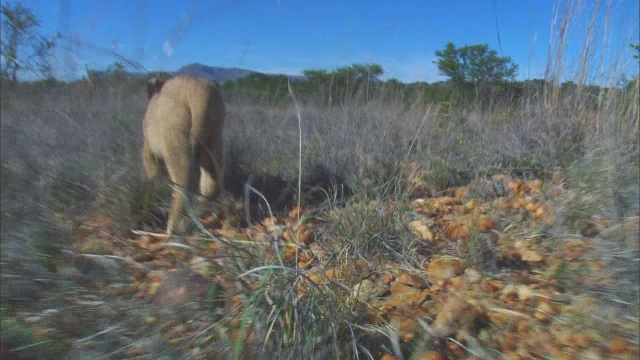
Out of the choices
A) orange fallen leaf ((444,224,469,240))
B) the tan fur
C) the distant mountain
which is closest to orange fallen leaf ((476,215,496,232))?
orange fallen leaf ((444,224,469,240))

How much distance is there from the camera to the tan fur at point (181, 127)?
11.0 ft

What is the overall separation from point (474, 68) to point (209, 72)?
348cm

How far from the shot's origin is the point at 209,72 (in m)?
3.39

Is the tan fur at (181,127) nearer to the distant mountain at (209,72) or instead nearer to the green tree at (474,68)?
the distant mountain at (209,72)

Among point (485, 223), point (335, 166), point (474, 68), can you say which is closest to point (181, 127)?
point (335, 166)

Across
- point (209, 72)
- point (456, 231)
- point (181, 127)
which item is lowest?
point (456, 231)

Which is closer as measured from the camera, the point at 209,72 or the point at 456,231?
the point at 456,231

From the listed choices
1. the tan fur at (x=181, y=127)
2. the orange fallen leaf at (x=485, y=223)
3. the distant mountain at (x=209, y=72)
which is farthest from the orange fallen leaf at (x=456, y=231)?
the distant mountain at (x=209, y=72)

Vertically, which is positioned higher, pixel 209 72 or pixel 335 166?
pixel 209 72

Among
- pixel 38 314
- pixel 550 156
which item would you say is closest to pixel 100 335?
pixel 38 314

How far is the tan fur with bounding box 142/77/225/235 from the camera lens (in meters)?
3.36

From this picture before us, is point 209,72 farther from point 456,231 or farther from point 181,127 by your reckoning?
point 456,231

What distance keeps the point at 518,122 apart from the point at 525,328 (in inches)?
130

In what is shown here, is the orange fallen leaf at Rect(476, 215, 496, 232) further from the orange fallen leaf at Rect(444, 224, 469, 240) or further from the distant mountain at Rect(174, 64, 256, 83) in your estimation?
the distant mountain at Rect(174, 64, 256, 83)
